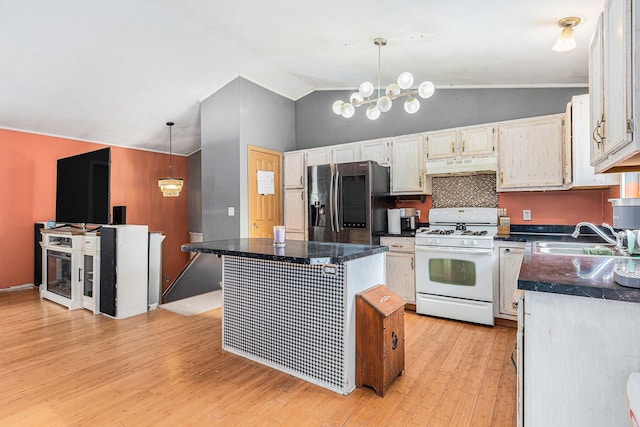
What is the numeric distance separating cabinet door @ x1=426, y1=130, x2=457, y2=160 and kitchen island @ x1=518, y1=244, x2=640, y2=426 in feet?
9.06

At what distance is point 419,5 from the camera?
2.52 meters

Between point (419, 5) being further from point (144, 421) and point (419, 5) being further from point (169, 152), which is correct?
point (169, 152)

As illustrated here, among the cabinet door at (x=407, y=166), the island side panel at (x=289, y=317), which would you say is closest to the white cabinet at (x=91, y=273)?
the island side panel at (x=289, y=317)

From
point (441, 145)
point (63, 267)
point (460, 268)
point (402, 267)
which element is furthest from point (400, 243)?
point (63, 267)

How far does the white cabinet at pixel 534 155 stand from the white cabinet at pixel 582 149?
0.17m

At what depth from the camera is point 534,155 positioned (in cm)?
351

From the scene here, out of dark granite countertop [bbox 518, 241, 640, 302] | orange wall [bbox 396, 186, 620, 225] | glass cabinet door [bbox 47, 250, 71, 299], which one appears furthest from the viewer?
glass cabinet door [bbox 47, 250, 71, 299]

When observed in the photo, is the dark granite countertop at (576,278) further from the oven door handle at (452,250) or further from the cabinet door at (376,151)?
the cabinet door at (376,151)

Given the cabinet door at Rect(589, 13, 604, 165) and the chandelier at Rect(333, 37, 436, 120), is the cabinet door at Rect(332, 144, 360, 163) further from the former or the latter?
the cabinet door at Rect(589, 13, 604, 165)

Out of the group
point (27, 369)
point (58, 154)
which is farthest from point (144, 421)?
point (58, 154)

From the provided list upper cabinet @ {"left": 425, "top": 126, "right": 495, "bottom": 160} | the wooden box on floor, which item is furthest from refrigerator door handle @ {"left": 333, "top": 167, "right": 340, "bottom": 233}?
the wooden box on floor

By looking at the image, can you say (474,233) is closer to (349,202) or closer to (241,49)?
(349,202)

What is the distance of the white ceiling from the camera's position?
269 cm

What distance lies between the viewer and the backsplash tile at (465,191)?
404cm
